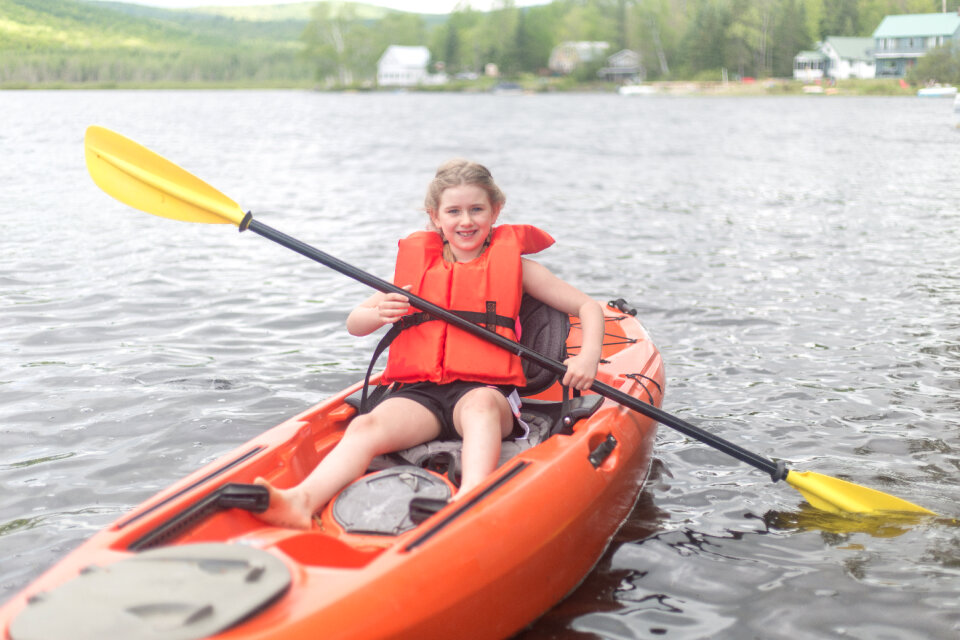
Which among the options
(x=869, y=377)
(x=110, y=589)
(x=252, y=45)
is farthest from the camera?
(x=252, y=45)

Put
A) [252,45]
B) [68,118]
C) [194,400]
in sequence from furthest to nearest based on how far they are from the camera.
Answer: [252,45] → [68,118] → [194,400]

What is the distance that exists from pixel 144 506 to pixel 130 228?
7542 mm

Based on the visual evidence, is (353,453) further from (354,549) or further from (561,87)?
(561,87)

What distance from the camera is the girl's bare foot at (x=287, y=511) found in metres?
2.43

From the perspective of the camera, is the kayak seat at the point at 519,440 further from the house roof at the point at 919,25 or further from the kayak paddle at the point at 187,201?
the house roof at the point at 919,25

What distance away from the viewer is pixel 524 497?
250 cm

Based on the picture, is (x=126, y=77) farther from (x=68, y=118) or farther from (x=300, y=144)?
(x=300, y=144)

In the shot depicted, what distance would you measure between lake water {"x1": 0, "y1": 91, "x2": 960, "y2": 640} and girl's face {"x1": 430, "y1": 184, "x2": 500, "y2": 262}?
0.99 meters

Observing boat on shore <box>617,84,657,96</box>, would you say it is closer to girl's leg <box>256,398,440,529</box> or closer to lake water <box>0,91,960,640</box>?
lake water <box>0,91,960,640</box>

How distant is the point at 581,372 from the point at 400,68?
8130 centimetres

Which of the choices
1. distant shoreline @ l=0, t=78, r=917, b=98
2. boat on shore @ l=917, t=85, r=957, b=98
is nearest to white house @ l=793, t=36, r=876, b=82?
distant shoreline @ l=0, t=78, r=917, b=98

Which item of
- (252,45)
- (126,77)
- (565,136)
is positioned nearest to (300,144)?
(565,136)

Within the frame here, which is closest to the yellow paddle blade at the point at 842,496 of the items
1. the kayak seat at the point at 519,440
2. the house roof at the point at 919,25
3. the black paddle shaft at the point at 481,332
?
the black paddle shaft at the point at 481,332

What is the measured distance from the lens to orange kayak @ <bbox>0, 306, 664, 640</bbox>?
1871 millimetres
